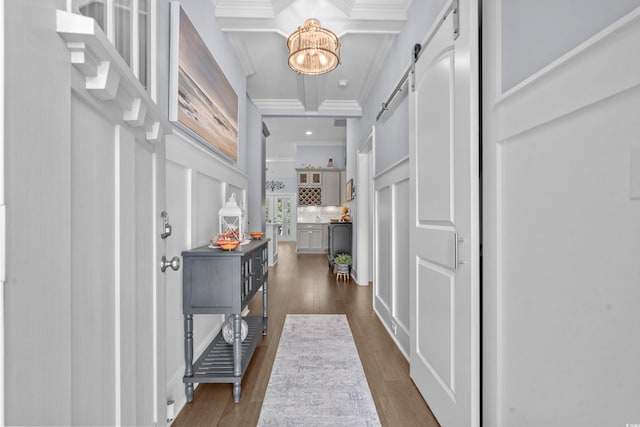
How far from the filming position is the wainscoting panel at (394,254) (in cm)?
248

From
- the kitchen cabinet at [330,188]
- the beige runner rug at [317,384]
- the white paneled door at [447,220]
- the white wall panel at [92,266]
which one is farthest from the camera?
the kitchen cabinet at [330,188]

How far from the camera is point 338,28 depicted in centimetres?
276

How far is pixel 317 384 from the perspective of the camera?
1953 millimetres

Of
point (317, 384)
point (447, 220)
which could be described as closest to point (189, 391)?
point (317, 384)

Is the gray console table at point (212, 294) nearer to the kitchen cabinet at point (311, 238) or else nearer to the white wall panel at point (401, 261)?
the white wall panel at point (401, 261)

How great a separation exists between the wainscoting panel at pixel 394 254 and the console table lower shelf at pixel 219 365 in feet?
3.72

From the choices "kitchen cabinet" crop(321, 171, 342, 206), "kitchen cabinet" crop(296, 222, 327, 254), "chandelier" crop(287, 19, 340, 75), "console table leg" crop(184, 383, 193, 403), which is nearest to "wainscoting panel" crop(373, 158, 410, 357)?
"chandelier" crop(287, 19, 340, 75)

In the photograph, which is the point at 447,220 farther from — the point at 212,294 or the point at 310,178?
the point at 310,178

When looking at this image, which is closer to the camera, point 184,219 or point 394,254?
point 184,219

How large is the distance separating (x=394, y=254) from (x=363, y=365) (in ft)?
3.14

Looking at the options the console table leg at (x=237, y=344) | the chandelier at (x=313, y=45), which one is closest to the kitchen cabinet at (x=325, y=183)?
the chandelier at (x=313, y=45)

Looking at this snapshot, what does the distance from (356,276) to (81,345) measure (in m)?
4.44
